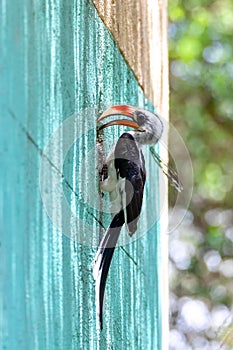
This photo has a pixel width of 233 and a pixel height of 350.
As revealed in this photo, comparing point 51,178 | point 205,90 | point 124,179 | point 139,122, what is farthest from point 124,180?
point 205,90

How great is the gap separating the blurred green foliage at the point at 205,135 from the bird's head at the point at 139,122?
295 centimetres

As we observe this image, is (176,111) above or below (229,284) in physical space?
above

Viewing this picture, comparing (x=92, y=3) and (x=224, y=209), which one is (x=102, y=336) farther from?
(x=224, y=209)

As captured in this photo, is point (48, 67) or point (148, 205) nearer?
point (48, 67)

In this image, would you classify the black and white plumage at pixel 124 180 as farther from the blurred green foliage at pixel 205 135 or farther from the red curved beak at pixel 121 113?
the blurred green foliage at pixel 205 135

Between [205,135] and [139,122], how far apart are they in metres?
3.37

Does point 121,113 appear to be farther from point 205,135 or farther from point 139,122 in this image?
point 205,135

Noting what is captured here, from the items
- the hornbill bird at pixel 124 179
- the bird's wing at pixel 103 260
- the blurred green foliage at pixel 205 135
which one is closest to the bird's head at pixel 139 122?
the hornbill bird at pixel 124 179

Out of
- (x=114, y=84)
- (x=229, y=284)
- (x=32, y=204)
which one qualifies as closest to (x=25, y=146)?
(x=32, y=204)

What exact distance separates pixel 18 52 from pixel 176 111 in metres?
3.87

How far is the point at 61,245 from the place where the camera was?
1.24m

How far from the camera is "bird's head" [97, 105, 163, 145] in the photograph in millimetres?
1493

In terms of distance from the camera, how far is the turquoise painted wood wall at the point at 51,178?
3.43 ft

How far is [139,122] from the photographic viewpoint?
1.51 meters
